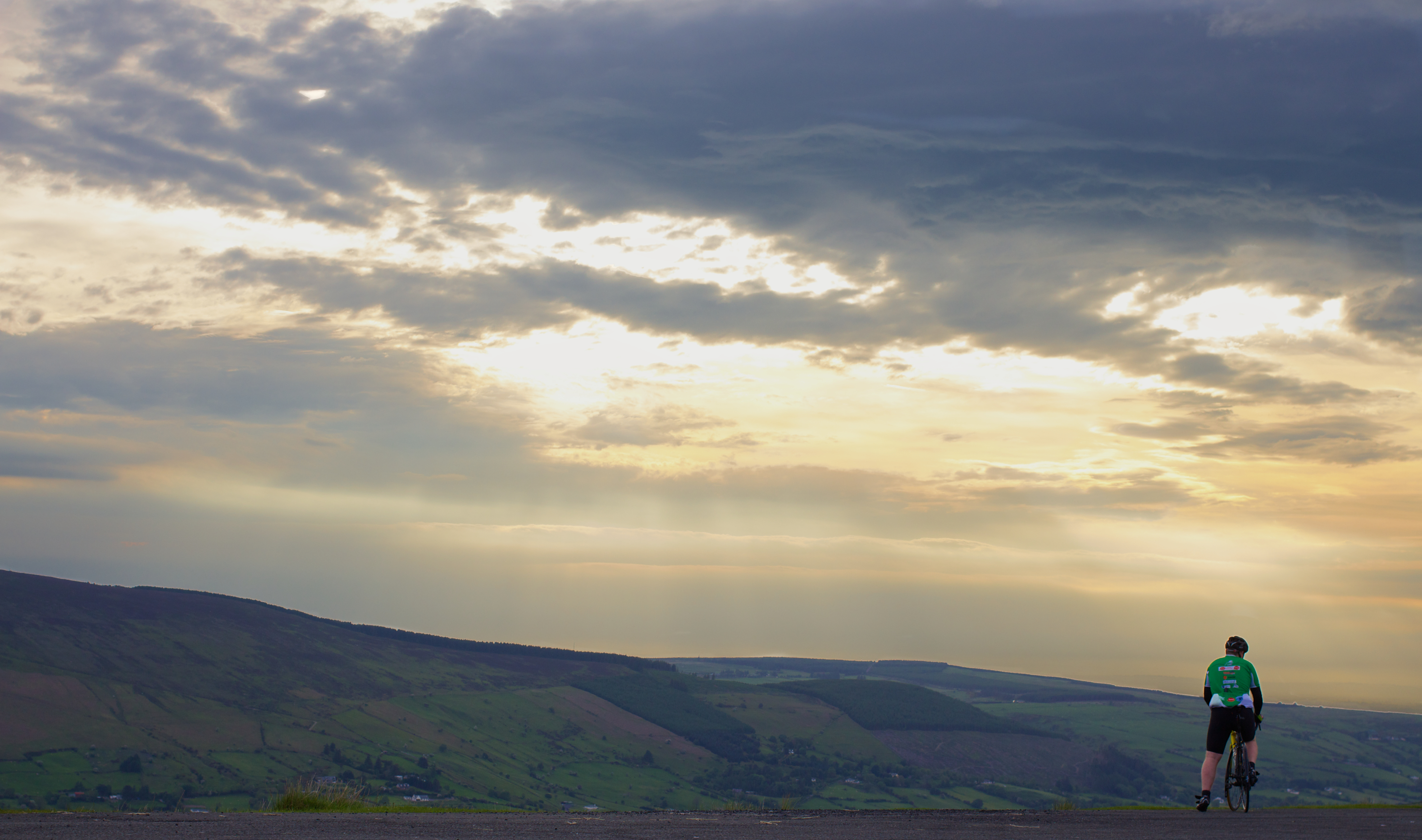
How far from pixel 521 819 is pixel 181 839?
16.2 ft

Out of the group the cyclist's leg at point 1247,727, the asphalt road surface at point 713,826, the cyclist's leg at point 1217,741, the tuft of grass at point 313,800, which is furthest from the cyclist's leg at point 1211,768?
the tuft of grass at point 313,800

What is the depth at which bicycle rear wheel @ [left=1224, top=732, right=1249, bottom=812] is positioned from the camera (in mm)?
17484

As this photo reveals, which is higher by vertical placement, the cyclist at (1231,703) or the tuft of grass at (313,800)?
the cyclist at (1231,703)

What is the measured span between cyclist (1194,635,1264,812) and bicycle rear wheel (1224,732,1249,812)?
10 cm

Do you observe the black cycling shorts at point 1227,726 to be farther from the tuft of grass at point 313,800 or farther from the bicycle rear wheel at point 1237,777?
the tuft of grass at point 313,800

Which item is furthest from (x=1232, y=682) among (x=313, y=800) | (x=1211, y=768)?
(x=313, y=800)

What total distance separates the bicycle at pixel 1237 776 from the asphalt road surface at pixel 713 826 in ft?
3.07

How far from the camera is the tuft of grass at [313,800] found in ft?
49.7

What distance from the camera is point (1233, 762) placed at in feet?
60.2

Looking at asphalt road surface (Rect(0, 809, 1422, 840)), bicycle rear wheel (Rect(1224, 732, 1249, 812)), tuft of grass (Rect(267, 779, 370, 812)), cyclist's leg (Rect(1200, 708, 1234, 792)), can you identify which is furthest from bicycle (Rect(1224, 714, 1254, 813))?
tuft of grass (Rect(267, 779, 370, 812))

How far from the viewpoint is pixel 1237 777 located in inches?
689

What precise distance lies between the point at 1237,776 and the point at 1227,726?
0.93m

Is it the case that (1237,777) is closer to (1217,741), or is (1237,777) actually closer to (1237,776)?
(1237,776)

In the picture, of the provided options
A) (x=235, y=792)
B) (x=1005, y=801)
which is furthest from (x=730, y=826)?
(x=1005, y=801)
